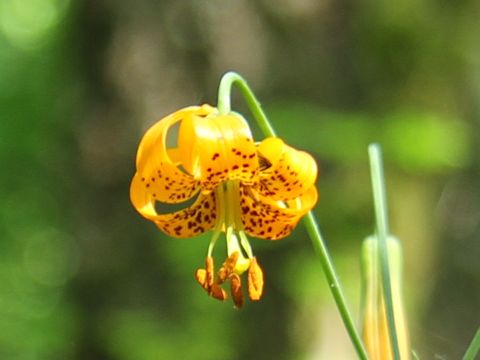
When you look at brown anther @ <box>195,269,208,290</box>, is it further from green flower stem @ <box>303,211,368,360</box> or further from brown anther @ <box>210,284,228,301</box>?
green flower stem @ <box>303,211,368,360</box>

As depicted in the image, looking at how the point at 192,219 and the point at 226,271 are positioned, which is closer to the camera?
the point at 226,271

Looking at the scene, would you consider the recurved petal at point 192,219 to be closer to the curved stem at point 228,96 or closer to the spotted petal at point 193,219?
the spotted petal at point 193,219

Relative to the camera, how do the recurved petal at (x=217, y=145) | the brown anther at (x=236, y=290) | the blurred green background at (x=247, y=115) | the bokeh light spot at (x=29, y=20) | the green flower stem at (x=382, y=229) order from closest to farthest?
1. the recurved petal at (x=217, y=145)
2. the brown anther at (x=236, y=290)
3. the green flower stem at (x=382, y=229)
4. the blurred green background at (x=247, y=115)
5. the bokeh light spot at (x=29, y=20)

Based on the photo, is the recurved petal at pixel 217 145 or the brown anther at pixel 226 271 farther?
the brown anther at pixel 226 271

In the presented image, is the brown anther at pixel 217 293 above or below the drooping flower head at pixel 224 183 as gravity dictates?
below

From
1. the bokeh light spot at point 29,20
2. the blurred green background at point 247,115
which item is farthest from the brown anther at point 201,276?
the bokeh light spot at point 29,20

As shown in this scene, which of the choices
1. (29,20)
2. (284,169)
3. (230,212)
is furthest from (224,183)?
(29,20)

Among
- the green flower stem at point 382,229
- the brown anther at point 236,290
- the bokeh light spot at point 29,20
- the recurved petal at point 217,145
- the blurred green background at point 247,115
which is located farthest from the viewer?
the bokeh light spot at point 29,20

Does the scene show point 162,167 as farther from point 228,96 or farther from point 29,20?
point 29,20
